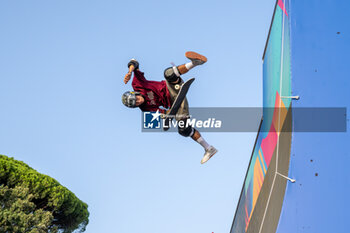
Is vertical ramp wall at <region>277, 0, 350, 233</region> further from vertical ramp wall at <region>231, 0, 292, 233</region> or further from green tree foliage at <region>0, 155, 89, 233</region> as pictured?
green tree foliage at <region>0, 155, 89, 233</region>

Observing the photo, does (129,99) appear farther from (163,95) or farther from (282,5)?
(282,5)

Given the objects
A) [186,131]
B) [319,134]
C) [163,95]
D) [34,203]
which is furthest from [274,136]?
[34,203]

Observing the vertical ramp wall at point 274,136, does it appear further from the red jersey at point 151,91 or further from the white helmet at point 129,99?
the white helmet at point 129,99

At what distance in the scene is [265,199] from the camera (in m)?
9.61

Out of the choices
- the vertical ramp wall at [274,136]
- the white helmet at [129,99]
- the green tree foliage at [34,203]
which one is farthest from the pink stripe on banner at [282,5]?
the green tree foliage at [34,203]

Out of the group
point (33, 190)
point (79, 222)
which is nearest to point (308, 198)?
point (33, 190)

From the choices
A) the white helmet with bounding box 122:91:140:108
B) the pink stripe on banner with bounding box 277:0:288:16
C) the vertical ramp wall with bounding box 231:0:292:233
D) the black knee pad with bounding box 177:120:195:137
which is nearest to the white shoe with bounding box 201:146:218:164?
the black knee pad with bounding box 177:120:195:137

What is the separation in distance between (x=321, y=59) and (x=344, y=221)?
2.82 metres

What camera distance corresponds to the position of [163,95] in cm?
884

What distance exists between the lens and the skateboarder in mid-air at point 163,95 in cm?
859

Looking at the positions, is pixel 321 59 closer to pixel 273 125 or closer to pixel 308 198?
pixel 273 125

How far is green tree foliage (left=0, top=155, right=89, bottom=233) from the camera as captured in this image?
1641cm

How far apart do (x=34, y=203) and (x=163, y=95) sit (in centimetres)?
1365

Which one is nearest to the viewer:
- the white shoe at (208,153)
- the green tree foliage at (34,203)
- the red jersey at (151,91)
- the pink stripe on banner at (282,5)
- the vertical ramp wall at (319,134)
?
the vertical ramp wall at (319,134)
